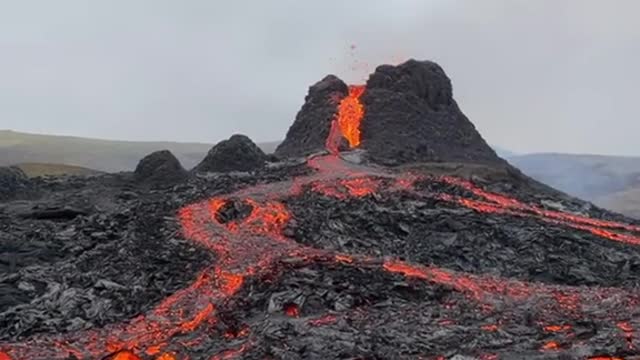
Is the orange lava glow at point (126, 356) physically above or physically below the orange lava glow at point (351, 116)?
below

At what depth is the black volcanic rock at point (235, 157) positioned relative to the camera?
206 feet

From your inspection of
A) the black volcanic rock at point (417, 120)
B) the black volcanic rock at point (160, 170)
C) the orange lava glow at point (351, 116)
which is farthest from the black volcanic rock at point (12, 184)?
the orange lava glow at point (351, 116)

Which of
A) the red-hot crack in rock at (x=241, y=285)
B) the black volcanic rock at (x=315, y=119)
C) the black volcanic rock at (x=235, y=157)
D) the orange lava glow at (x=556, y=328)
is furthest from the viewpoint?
the black volcanic rock at (x=315, y=119)

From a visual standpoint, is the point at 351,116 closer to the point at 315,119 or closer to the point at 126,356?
the point at 315,119

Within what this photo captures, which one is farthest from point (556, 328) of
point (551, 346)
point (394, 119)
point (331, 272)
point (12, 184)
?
point (394, 119)

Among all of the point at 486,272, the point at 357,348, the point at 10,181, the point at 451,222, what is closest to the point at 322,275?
the point at 357,348

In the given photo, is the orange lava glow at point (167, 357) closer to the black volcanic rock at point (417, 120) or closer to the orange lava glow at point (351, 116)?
the black volcanic rock at point (417, 120)

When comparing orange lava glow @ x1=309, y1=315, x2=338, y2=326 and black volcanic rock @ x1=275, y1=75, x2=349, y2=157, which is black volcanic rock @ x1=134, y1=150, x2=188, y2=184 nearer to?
black volcanic rock @ x1=275, y1=75, x2=349, y2=157

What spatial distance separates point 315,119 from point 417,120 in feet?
32.7

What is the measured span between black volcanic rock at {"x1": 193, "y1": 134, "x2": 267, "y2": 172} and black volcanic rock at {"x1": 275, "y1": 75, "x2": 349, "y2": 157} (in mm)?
8580

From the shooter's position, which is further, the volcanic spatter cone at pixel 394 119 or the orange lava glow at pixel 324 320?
the volcanic spatter cone at pixel 394 119

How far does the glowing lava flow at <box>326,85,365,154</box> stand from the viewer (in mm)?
72562

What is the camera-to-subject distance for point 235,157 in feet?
→ 209

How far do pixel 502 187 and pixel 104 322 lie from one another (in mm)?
35462
